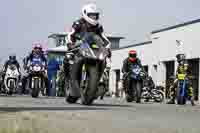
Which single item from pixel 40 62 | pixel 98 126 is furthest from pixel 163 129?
pixel 40 62

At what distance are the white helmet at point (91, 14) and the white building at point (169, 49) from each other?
30597 mm

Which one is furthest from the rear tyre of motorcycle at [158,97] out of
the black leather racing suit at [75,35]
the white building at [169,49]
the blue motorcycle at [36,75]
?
the white building at [169,49]

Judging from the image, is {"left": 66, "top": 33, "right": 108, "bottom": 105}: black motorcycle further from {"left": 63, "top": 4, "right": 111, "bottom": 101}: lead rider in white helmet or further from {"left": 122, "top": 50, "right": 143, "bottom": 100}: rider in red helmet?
{"left": 122, "top": 50, "right": 143, "bottom": 100}: rider in red helmet

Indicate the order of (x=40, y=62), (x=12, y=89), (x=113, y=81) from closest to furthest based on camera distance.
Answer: (x=40, y=62) < (x=12, y=89) < (x=113, y=81)

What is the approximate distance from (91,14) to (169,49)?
37488 mm

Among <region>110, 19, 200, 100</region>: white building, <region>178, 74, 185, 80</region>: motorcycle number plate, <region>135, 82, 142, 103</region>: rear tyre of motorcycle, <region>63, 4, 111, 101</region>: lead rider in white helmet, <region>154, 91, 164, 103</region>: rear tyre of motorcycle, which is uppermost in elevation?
<region>110, 19, 200, 100</region>: white building

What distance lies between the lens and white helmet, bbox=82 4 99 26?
14.6m

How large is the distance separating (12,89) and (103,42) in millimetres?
10707

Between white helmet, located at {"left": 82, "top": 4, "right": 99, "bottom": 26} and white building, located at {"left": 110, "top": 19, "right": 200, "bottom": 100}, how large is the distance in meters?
30.6

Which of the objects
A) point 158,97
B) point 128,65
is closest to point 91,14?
point 128,65

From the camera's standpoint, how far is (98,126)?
759 centimetres

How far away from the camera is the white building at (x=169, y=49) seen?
152 ft

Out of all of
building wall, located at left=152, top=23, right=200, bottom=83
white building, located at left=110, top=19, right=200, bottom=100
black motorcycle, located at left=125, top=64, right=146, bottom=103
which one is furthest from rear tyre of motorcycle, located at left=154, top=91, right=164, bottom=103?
building wall, located at left=152, top=23, right=200, bottom=83

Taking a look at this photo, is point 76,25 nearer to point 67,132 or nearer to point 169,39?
point 67,132
